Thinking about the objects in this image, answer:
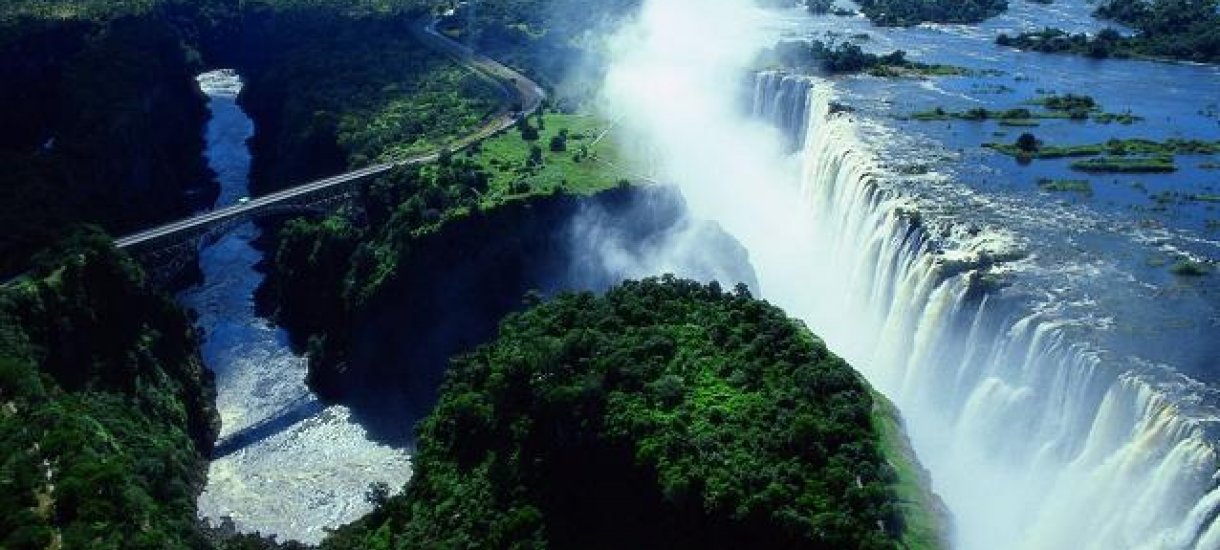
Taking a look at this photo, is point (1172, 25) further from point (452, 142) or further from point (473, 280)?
point (473, 280)

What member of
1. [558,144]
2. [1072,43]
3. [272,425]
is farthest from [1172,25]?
[272,425]

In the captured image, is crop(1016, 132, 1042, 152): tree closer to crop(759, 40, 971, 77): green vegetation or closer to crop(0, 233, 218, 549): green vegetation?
crop(759, 40, 971, 77): green vegetation

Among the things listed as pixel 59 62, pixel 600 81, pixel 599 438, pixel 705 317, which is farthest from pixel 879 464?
pixel 59 62

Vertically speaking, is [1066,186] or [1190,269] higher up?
[1190,269]

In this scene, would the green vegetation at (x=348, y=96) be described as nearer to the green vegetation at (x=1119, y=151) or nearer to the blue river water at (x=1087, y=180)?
the blue river water at (x=1087, y=180)

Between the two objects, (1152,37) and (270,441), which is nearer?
(270,441)

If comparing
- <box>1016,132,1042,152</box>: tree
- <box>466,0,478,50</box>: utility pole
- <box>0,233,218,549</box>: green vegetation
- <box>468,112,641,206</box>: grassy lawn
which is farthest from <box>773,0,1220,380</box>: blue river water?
<box>0,233,218,549</box>: green vegetation

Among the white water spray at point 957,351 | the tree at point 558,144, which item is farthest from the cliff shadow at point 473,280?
the tree at point 558,144
